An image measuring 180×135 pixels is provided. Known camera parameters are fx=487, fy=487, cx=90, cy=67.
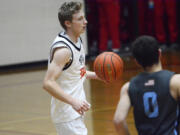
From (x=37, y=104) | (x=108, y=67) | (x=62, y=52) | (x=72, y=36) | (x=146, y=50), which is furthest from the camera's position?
(x=37, y=104)

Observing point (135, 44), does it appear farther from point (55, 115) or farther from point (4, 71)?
point (4, 71)

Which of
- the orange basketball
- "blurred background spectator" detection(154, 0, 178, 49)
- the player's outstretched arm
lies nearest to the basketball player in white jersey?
the orange basketball

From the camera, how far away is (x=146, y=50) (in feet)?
9.19

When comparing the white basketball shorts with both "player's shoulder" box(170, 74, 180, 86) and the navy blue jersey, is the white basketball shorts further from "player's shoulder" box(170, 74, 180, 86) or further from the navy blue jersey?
"player's shoulder" box(170, 74, 180, 86)

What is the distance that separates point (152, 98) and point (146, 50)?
281mm

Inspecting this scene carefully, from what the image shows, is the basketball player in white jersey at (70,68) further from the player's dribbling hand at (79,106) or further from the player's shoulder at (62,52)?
the player's dribbling hand at (79,106)

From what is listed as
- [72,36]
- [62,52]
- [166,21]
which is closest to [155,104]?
[62,52]

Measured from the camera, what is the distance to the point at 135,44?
2818mm

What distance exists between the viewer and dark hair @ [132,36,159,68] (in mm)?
2799

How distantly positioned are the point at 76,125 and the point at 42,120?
9.18 ft

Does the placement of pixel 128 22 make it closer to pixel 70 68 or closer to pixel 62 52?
pixel 70 68

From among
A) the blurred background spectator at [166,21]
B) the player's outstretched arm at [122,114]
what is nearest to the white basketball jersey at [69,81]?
the player's outstretched arm at [122,114]

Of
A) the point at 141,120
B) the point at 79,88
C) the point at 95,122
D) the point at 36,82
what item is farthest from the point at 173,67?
the point at 141,120

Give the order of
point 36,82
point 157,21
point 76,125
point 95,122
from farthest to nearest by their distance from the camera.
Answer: point 157,21 → point 36,82 → point 95,122 → point 76,125
